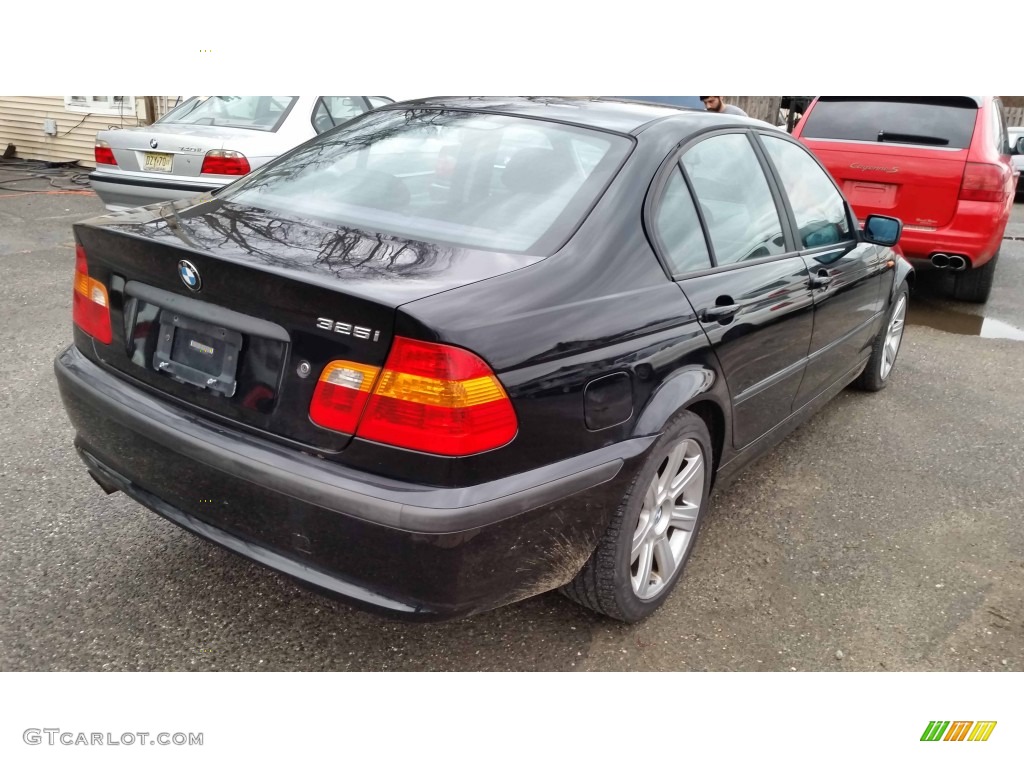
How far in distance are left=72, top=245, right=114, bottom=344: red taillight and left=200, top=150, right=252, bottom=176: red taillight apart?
12.6 ft

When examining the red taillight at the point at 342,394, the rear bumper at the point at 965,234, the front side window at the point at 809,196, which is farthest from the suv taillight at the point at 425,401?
the rear bumper at the point at 965,234

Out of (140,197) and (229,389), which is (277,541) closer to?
(229,389)

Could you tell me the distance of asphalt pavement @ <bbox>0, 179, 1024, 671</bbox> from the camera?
2.47 m

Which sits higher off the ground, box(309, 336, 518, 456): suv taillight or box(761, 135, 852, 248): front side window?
box(761, 135, 852, 248): front side window

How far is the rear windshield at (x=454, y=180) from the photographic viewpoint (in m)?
2.37

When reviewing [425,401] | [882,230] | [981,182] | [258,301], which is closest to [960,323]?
[981,182]

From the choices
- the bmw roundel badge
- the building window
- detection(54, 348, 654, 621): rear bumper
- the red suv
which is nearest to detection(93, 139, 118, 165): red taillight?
detection(54, 348, 654, 621): rear bumper

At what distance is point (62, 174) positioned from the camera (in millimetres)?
12359

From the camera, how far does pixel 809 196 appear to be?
3.58m

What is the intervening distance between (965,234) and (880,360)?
2.16 meters

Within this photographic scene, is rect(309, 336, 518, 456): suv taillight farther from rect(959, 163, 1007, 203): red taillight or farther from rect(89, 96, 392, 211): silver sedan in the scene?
rect(959, 163, 1007, 203): red taillight

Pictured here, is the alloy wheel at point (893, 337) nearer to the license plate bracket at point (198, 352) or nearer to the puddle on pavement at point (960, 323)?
the puddle on pavement at point (960, 323)
